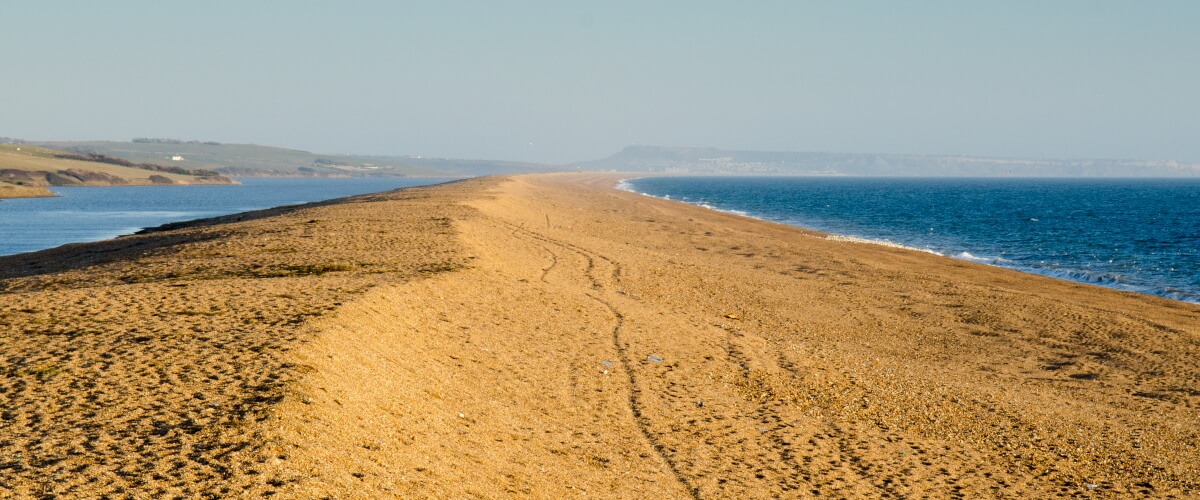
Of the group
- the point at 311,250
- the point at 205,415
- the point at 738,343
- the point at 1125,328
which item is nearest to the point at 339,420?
the point at 205,415

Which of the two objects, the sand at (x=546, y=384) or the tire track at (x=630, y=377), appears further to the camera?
the tire track at (x=630, y=377)

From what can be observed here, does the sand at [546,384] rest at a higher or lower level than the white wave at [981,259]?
higher

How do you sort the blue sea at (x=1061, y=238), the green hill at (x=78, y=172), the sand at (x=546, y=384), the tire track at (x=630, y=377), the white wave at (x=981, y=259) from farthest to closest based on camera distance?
the green hill at (x=78, y=172) < the white wave at (x=981, y=259) < the blue sea at (x=1061, y=238) < the tire track at (x=630, y=377) < the sand at (x=546, y=384)

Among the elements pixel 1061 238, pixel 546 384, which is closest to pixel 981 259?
pixel 1061 238

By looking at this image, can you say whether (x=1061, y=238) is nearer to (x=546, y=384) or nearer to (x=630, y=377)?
(x=630, y=377)

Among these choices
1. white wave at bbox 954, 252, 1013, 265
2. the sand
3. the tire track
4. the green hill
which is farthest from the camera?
the green hill

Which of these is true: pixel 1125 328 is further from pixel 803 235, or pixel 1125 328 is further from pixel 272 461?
pixel 803 235

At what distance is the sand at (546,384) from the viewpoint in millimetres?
8062

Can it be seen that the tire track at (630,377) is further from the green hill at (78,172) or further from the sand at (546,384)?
the green hill at (78,172)

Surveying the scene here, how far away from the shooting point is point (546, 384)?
12.1m

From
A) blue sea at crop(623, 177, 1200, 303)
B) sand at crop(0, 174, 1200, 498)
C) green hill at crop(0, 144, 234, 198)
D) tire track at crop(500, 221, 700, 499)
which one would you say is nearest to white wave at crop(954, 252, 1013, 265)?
blue sea at crop(623, 177, 1200, 303)

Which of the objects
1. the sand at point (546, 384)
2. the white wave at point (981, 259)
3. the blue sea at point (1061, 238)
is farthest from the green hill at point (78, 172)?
the sand at point (546, 384)

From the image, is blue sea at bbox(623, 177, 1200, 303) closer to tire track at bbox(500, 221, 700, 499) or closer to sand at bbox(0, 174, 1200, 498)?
sand at bbox(0, 174, 1200, 498)

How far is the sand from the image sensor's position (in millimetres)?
8062
